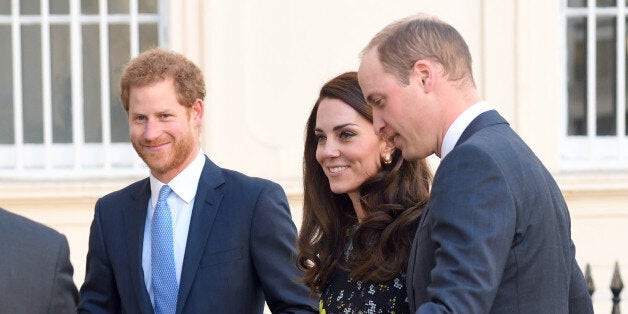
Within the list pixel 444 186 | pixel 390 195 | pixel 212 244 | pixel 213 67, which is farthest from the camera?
pixel 213 67

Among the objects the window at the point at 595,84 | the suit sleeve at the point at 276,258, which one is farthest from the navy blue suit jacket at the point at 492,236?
the window at the point at 595,84

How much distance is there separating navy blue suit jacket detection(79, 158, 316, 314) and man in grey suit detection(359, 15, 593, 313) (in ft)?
3.21

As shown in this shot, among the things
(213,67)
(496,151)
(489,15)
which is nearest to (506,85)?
(489,15)

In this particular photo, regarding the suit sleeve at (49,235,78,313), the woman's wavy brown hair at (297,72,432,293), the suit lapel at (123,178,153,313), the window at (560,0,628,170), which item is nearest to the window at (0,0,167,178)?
the window at (560,0,628,170)

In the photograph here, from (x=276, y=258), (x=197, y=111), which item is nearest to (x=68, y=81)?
(x=197, y=111)

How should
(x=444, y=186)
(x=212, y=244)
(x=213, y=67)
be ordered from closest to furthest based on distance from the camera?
(x=444, y=186) → (x=212, y=244) → (x=213, y=67)

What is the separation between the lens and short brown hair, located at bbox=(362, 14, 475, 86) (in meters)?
2.63

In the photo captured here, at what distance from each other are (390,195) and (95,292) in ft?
3.16

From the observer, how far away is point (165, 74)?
3.69m

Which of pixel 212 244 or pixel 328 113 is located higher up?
pixel 328 113

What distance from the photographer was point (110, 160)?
828 cm

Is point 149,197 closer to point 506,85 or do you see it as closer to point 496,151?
point 496,151

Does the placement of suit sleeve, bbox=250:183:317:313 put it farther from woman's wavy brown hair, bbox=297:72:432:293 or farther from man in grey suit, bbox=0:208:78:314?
man in grey suit, bbox=0:208:78:314

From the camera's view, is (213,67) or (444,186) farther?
(213,67)
